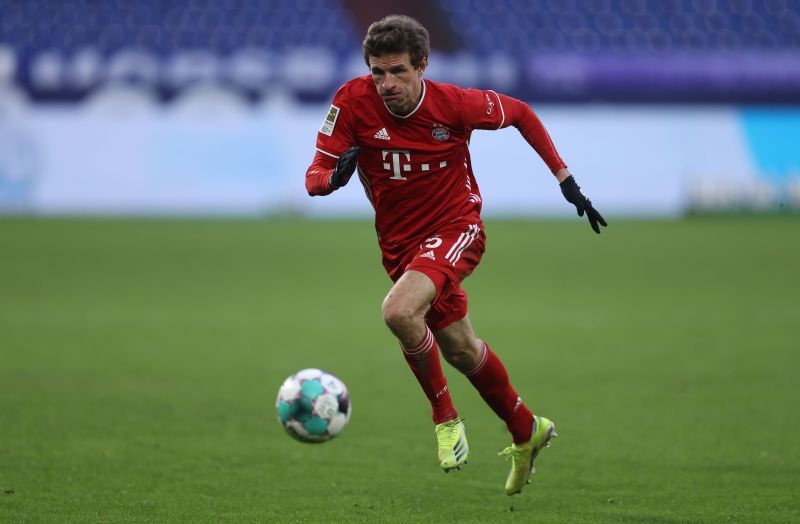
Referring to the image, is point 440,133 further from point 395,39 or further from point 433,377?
point 433,377

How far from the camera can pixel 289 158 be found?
23875 mm

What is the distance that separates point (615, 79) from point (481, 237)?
65.0 feet

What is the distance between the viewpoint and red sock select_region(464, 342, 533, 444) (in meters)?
5.74

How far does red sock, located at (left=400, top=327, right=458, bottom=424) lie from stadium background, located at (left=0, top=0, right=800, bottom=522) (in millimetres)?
Result: 420

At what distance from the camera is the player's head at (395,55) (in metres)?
5.33

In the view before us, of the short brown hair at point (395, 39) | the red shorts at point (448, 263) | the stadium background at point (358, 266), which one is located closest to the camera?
the short brown hair at point (395, 39)

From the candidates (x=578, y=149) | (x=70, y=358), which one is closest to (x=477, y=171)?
(x=578, y=149)

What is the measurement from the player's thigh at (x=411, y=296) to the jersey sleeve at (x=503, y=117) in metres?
0.86

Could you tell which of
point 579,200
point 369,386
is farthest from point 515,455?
point 369,386

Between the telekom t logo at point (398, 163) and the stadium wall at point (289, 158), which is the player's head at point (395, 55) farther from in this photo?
the stadium wall at point (289, 158)

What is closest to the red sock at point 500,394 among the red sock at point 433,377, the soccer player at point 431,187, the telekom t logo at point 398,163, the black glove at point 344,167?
the soccer player at point 431,187

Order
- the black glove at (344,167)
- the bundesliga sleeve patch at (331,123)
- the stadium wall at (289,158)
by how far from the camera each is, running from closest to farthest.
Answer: the black glove at (344,167), the bundesliga sleeve patch at (331,123), the stadium wall at (289,158)

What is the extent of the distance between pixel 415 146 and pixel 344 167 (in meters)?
0.58

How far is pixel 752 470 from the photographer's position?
6.16 m
